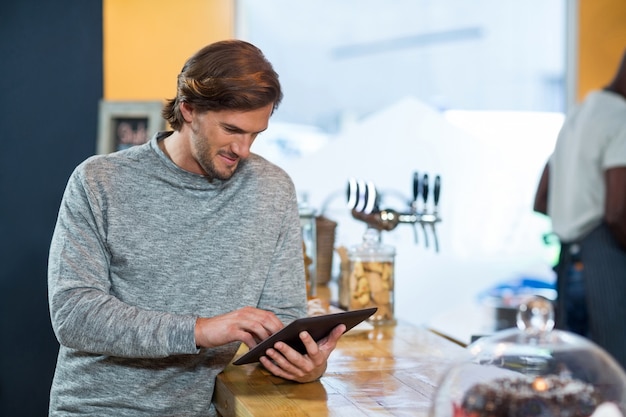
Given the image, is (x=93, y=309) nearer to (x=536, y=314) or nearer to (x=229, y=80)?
(x=229, y=80)

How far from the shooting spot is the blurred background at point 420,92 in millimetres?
4410

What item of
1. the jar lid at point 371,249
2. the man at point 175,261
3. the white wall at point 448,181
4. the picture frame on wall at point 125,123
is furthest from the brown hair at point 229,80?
the white wall at point 448,181

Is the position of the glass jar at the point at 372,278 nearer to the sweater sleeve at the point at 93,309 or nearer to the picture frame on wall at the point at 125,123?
the sweater sleeve at the point at 93,309

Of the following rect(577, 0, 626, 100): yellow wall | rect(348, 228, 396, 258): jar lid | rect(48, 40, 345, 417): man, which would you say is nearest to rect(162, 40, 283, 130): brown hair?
rect(48, 40, 345, 417): man

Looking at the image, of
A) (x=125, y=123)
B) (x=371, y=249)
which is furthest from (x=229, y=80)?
(x=125, y=123)

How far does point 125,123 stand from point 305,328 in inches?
110

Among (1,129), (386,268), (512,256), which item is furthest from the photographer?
(512,256)

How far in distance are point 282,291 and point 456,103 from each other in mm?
3453

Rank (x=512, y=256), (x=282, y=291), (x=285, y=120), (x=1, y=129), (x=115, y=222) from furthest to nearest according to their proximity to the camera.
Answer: (x=512, y=256) < (x=285, y=120) < (x=1, y=129) < (x=282, y=291) < (x=115, y=222)

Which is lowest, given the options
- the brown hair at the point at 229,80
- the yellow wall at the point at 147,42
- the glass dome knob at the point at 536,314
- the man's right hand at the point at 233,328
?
the man's right hand at the point at 233,328

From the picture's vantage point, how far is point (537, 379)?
3.22 feet

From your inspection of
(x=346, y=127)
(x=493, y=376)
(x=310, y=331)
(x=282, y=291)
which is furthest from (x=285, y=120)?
(x=493, y=376)

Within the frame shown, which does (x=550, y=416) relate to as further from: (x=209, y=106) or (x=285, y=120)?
(x=285, y=120)

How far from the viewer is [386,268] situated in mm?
2600
